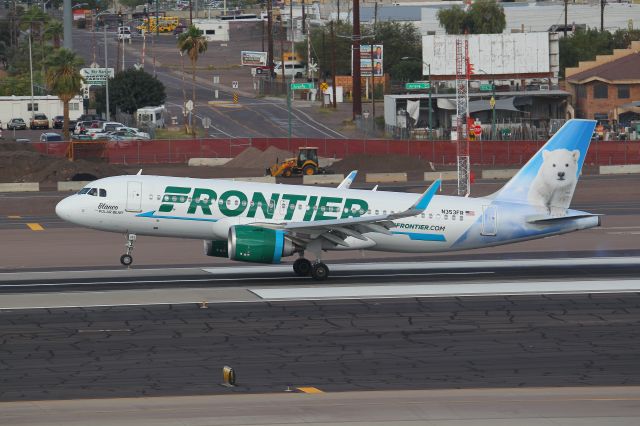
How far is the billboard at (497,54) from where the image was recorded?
124125 millimetres

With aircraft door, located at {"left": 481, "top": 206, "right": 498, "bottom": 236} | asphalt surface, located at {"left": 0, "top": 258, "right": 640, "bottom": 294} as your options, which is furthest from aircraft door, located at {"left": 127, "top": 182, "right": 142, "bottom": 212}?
aircraft door, located at {"left": 481, "top": 206, "right": 498, "bottom": 236}

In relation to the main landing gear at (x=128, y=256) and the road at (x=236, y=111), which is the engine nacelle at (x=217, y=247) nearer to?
the main landing gear at (x=128, y=256)

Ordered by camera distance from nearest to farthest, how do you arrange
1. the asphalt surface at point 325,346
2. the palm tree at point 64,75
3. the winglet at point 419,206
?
the asphalt surface at point 325,346 < the winglet at point 419,206 < the palm tree at point 64,75

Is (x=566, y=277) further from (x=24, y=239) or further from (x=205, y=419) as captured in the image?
(x=24, y=239)

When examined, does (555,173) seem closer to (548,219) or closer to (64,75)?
(548,219)

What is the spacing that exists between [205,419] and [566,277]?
2229 centimetres

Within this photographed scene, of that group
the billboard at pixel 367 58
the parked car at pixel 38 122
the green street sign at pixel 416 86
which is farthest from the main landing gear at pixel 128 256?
the parked car at pixel 38 122

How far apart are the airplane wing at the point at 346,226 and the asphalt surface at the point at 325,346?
3901mm

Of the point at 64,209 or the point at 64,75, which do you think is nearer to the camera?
the point at 64,209

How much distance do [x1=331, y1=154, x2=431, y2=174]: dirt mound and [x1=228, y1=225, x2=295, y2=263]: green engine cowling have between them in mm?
48067

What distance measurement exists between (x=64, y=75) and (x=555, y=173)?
6769 cm

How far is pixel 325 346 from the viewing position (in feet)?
100

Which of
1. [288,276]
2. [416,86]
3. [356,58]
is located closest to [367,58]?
[416,86]

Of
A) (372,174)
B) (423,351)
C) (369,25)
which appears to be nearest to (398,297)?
(423,351)
